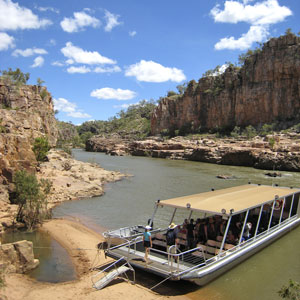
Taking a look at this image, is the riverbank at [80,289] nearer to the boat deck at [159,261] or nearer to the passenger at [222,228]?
the boat deck at [159,261]

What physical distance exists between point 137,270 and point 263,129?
79.1 m

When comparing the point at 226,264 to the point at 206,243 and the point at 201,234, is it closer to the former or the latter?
the point at 206,243

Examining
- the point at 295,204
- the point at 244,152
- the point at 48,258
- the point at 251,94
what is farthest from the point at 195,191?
the point at 251,94

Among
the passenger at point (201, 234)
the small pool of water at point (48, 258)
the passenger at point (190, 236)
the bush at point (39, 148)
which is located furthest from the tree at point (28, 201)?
the bush at point (39, 148)

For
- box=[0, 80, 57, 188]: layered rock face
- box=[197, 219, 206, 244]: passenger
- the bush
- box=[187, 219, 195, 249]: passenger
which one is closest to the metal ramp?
box=[187, 219, 195, 249]: passenger

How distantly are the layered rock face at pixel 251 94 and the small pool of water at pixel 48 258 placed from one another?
266 feet

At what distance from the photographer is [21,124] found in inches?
1316

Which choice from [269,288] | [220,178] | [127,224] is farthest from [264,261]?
[220,178]

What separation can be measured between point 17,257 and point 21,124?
2481 cm

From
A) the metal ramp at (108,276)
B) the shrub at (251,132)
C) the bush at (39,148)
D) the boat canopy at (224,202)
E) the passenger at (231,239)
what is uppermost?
the shrub at (251,132)

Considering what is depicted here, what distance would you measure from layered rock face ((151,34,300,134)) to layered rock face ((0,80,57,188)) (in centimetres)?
5516

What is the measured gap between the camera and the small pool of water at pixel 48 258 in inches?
439

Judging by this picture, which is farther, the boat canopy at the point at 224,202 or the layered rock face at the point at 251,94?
the layered rock face at the point at 251,94

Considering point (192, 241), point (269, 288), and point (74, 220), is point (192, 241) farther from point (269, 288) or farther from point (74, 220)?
point (74, 220)
